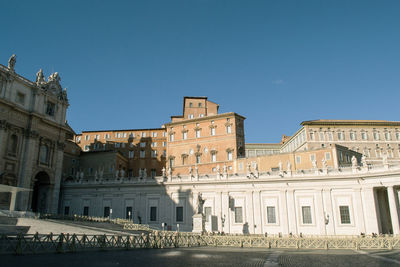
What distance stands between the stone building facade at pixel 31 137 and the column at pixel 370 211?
4043 cm

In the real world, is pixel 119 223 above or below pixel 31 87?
below

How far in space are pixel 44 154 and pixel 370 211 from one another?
150 ft

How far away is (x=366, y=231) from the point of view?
35250mm

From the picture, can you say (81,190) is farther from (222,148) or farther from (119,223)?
(222,148)

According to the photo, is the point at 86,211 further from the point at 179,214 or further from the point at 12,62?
the point at 12,62

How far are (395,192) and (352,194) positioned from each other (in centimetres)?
473

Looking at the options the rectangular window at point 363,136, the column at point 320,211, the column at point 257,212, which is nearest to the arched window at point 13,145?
the column at point 257,212

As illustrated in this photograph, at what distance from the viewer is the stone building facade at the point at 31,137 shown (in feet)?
137

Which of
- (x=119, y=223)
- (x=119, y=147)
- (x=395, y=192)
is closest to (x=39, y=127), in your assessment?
(x=119, y=223)

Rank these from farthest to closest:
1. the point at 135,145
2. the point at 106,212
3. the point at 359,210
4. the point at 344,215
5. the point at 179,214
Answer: the point at 135,145
the point at 106,212
the point at 179,214
the point at 344,215
the point at 359,210

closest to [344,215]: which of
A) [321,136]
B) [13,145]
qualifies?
[321,136]

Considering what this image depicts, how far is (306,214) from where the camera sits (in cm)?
3838

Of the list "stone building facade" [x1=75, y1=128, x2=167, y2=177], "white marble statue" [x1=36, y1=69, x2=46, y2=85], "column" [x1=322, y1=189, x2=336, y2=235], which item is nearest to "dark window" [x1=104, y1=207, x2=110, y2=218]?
"stone building facade" [x1=75, y1=128, x2=167, y2=177]

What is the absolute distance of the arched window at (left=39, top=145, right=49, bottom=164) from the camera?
158ft
